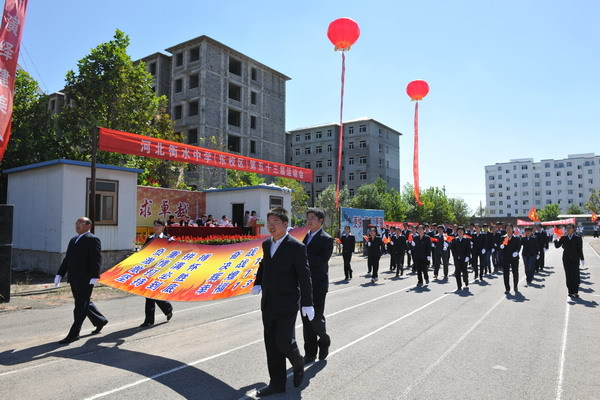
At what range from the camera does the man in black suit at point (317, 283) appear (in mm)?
5516

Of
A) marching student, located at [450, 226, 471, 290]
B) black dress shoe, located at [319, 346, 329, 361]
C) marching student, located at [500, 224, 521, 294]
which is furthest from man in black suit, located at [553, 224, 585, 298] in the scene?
black dress shoe, located at [319, 346, 329, 361]

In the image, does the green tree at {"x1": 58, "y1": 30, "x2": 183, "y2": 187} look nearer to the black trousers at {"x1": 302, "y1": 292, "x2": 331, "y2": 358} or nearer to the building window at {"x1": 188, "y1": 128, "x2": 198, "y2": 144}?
the building window at {"x1": 188, "y1": 128, "x2": 198, "y2": 144}

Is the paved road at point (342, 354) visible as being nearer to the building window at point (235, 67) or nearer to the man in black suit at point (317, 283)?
the man in black suit at point (317, 283)

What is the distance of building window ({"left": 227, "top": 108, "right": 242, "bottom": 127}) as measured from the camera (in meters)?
49.4

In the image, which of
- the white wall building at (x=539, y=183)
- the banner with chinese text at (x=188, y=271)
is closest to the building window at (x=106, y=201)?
the banner with chinese text at (x=188, y=271)

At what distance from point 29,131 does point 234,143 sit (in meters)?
29.4

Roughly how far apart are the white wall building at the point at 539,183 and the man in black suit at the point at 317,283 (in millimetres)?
126982

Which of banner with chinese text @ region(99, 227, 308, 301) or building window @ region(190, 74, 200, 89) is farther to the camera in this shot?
building window @ region(190, 74, 200, 89)

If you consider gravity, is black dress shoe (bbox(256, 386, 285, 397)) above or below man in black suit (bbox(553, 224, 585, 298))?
below

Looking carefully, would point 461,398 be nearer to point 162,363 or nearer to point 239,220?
point 162,363

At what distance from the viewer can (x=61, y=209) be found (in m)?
14.0

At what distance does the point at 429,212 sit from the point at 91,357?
175 ft

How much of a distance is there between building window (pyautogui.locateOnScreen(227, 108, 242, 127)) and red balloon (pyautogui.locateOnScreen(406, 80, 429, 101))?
34.8 m

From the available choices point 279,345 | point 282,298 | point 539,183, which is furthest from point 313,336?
point 539,183
